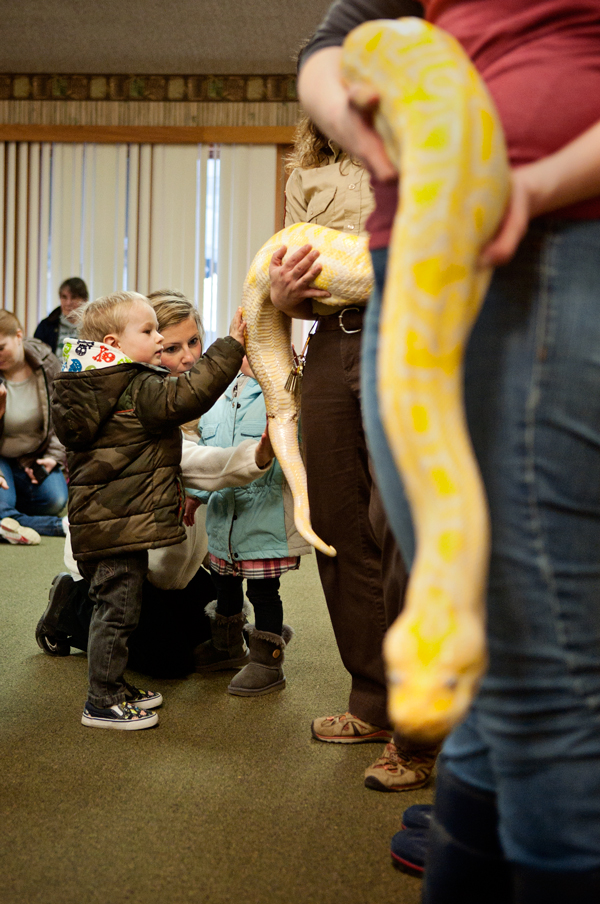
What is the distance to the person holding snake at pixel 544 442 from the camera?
0.60 meters

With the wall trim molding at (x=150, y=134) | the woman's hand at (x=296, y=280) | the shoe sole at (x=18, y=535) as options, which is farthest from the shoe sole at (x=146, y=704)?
the wall trim molding at (x=150, y=134)

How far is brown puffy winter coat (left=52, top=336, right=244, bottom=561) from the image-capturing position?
1905 millimetres

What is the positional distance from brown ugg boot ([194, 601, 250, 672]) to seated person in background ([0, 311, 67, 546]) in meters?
2.42

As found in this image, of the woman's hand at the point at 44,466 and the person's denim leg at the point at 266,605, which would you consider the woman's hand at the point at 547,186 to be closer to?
the person's denim leg at the point at 266,605

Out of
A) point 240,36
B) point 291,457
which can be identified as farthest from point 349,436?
point 240,36

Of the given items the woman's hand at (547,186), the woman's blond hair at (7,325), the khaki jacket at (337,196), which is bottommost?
the woman's hand at (547,186)

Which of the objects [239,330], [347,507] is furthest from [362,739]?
[239,330]

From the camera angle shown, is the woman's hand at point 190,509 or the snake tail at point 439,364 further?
the woman's hand at point 190,509

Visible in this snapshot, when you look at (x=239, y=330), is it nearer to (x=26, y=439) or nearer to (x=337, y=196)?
(x=337, y=196)

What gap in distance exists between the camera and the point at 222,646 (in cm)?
232

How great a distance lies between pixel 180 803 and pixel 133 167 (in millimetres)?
6892

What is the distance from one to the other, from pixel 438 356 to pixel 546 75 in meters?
0.25

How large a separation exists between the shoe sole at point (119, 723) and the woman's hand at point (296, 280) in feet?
3.29

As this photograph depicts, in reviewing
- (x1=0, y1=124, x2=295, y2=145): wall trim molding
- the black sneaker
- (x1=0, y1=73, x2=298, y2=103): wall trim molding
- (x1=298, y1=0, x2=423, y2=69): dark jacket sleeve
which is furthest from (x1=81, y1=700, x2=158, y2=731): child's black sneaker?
(x1=0, y1=73, x2=298, y2=103): wall trim molding
